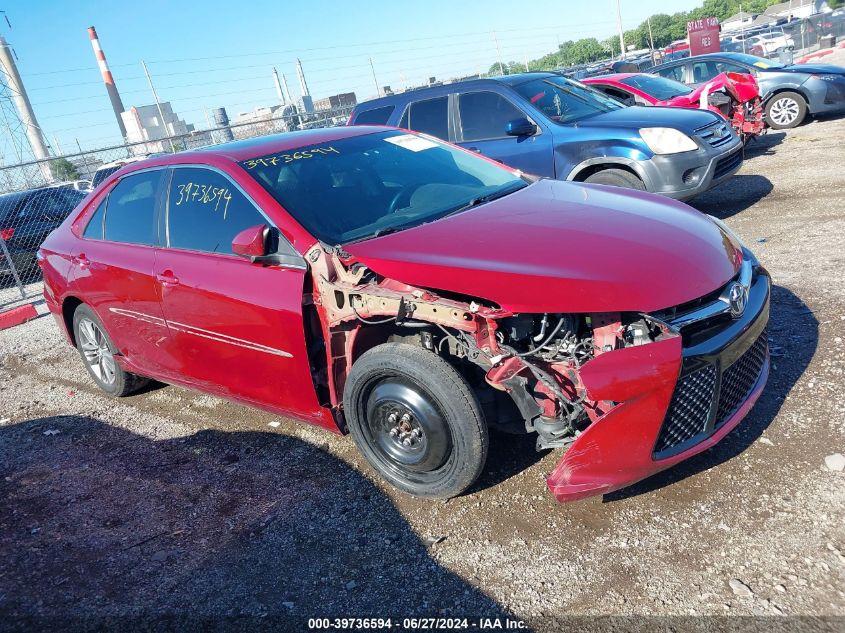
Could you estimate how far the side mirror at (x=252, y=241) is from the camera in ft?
10.9

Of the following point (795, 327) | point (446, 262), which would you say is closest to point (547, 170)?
point (795, 327)

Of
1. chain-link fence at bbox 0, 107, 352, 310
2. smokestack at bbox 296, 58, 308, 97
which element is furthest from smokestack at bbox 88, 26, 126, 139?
chain-link fence at bbox 0, 107, 352, 310

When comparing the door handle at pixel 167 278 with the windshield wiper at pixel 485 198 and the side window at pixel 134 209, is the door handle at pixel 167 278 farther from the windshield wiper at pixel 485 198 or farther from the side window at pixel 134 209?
the windshield wiper at pixel 485 198

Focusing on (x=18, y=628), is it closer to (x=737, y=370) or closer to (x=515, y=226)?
(x=515, y=226)

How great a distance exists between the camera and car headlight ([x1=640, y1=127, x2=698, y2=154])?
22.5 feet

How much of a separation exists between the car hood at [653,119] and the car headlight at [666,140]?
0.21ft

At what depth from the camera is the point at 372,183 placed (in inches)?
152

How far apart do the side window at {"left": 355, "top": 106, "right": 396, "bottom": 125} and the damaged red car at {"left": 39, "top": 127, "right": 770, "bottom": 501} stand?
3912mm

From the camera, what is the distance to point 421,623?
2.54m

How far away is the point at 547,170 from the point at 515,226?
168 inches

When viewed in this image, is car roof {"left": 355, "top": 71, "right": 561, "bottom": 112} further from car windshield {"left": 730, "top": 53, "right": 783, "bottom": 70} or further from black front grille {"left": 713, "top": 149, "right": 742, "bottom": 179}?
car windshield {"left": 730, "top": 53, "right": 783, "bottom": 70}

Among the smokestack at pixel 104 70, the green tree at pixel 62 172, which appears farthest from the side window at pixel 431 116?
the smokestack at pixel 104 70

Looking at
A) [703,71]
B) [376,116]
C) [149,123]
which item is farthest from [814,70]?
[149,123]

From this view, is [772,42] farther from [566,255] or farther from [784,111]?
[566,255]
